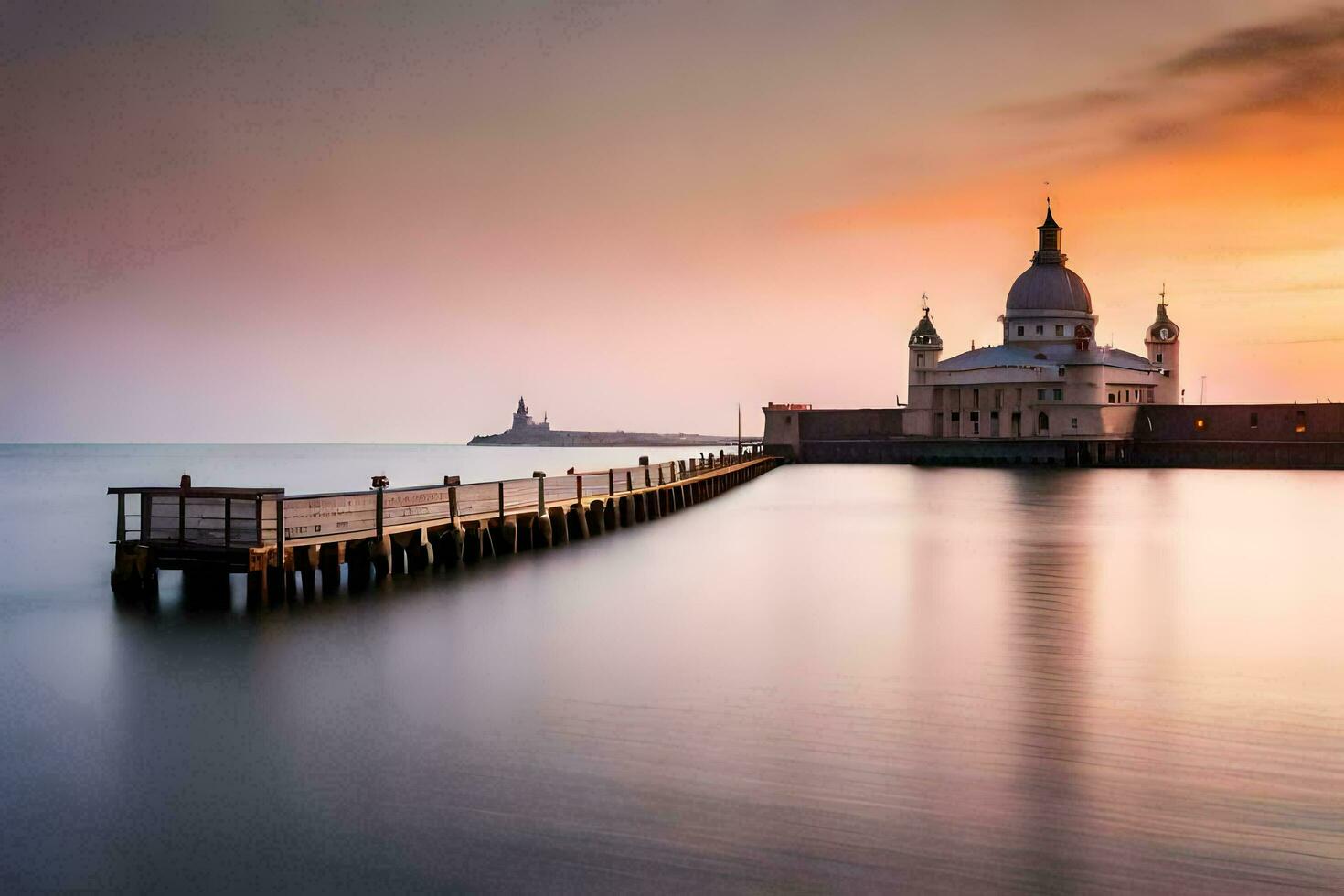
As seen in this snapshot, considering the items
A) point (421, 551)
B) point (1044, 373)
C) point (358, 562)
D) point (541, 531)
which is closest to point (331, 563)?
point (358, 562)

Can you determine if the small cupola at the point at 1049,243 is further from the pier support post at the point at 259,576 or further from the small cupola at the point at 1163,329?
the pier support post at the point at 259,576

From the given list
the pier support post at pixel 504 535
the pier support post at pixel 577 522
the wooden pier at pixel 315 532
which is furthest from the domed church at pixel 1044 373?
the pier support post at pixel 504 535

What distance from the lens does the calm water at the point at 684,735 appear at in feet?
31.4

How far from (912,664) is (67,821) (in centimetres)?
1212

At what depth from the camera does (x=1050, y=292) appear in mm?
115625

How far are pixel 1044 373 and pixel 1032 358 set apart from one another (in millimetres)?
3117

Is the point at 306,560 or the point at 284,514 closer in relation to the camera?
the point at 284,514

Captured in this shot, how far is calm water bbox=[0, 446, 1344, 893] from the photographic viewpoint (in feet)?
31.4

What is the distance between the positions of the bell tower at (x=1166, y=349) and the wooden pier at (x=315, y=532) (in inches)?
3965

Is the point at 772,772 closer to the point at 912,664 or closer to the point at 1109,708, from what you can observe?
the point at 1109,708

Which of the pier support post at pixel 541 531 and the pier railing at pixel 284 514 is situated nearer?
the pier railing at pixel 284 514

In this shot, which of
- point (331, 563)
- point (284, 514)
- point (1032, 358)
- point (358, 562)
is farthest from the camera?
point (1032, 358)

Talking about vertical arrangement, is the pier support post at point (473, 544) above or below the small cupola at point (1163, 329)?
below

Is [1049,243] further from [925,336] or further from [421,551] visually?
[421,551]
